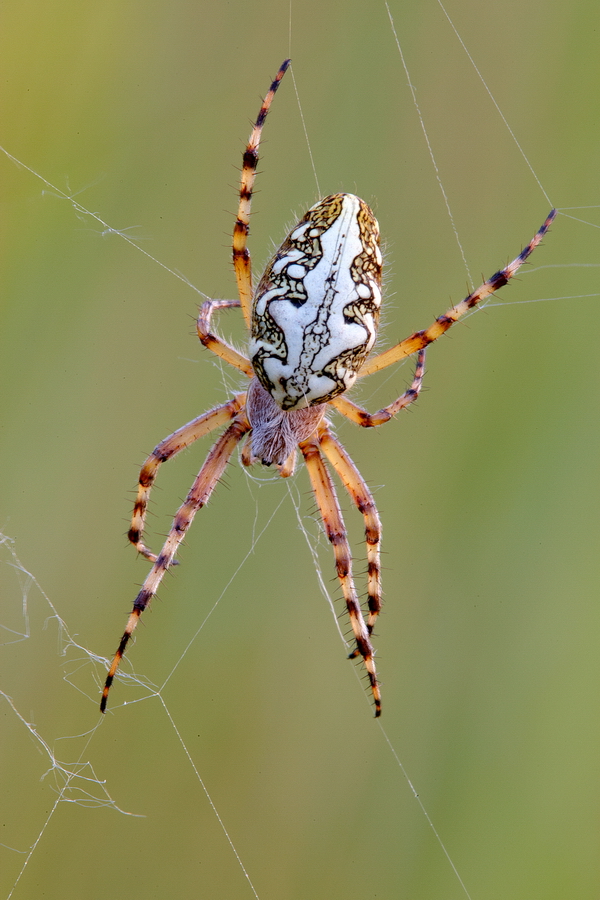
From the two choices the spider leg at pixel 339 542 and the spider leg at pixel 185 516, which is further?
the spider leg at pixel 339 542

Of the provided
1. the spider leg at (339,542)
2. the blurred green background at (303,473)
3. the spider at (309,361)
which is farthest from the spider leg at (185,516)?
the blurred green background at (303,473)

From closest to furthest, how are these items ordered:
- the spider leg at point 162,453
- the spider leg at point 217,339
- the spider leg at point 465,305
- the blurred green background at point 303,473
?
the spider leg at point 465,305 → the spider leg at point 217,339 → the spider leg at point 162,453 → the blurred green background at point 303,473

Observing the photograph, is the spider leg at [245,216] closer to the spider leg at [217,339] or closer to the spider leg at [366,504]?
the spider leg at [217,339]

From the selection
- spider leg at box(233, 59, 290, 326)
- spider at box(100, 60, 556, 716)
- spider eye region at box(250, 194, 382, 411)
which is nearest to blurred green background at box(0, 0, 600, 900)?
spider at box(100, 60, 556, 716)

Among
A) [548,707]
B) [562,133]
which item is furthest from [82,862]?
[562,133]

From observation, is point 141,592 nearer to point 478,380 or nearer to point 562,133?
point 478,380

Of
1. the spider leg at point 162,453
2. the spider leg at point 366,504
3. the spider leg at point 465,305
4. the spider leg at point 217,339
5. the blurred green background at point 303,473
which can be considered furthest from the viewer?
the blurred green background at point 303,473

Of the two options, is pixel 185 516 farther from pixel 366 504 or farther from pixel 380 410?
pixel 380 410
